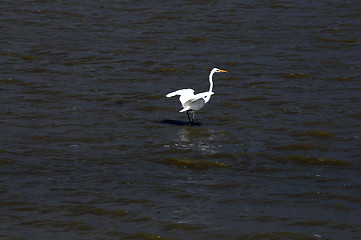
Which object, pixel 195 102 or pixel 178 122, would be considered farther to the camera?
pixel 178 122

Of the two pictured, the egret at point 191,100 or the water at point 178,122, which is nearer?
the water at point 178,122

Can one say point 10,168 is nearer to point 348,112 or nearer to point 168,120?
point 168,120

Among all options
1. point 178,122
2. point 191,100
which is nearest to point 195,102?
point 191,100

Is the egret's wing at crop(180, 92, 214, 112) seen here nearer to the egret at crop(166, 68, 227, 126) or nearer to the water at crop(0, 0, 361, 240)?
the egret at crop(166, 68, 227, 126)

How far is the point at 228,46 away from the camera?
75.9 feet

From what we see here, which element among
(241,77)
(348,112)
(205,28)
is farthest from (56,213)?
Result: (205,28)

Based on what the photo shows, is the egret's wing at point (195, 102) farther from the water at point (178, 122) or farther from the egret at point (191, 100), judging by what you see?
the water at point (178, 122)

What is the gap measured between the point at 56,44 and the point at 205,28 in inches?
192

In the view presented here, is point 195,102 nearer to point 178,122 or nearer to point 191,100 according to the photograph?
point 191,100

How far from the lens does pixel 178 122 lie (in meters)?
17.0

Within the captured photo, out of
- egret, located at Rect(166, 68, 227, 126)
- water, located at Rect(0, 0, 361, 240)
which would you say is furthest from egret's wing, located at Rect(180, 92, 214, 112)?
water, located at Rect(0, 0, 361, 240)

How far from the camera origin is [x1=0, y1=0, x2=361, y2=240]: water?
1129 cm

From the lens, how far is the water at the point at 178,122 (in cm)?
1129

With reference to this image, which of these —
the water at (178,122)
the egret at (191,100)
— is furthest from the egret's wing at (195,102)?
the water at (178,122)
